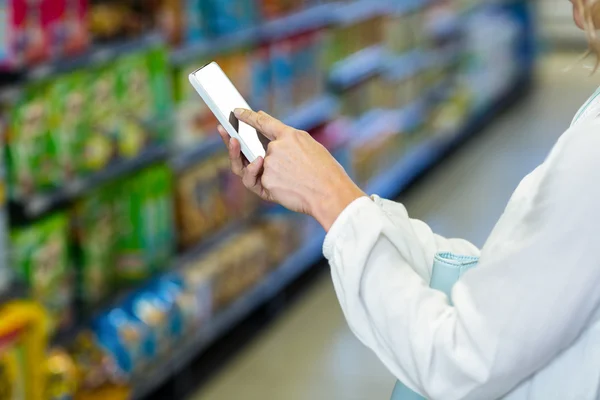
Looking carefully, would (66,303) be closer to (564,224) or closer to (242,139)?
(242,139)

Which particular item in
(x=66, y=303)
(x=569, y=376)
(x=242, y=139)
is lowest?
(x=66, y=303)

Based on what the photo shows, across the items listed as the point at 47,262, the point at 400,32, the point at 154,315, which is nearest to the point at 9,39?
the point at 47,262

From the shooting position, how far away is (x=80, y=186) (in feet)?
10.2

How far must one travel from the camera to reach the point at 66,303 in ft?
10.3

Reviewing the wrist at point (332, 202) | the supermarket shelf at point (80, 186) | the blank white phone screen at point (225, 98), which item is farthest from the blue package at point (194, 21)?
the wrist at point (332, 202)

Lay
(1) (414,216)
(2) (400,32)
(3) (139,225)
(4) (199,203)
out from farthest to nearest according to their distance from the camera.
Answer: (2) (400,32), (1) (414,216), (4) (199,203), (3) (139,225)

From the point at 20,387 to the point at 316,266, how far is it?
2620mm

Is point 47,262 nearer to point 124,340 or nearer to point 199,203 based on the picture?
point 124,340

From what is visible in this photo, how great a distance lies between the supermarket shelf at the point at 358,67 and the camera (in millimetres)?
5457

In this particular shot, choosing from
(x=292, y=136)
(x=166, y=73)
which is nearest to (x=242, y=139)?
(x=292, y=136)

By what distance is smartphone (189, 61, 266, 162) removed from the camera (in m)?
1.51

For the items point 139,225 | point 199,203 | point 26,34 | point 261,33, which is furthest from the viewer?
point 261,33

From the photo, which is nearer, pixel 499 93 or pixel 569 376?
pixel 569 376

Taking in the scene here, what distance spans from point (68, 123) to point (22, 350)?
0.78 m
